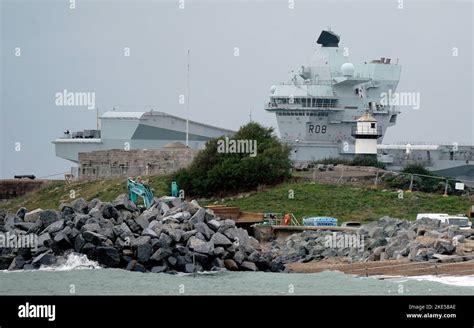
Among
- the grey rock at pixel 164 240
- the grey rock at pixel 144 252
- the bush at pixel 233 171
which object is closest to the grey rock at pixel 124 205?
the grey rock at pixel 164 240

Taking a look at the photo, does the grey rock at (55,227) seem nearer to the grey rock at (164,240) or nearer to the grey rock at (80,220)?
the grey rock at (80,220)

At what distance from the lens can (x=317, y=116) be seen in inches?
3342

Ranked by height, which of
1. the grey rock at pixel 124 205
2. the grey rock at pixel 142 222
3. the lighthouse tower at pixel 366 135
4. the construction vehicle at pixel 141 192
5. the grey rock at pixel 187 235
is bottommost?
the grey rock at pixel 187 235

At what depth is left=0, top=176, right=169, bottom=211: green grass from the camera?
6444 centimetres

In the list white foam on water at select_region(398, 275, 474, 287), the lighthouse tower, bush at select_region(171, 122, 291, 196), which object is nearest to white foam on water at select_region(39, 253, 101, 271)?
white foam on water at select_region(398, 275, 474, 287)

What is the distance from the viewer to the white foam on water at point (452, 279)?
115 ft

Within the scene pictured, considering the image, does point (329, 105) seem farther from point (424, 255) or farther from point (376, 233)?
point (424, 255)

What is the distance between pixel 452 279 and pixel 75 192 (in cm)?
3479

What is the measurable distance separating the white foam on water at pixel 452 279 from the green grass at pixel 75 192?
27211 millimetres

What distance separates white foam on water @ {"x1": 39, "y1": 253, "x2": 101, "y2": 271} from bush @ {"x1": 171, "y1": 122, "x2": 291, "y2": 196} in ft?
73.5

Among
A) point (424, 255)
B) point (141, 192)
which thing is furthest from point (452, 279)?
point (141, 192)

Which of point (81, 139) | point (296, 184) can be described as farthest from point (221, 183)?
point (81, 139)

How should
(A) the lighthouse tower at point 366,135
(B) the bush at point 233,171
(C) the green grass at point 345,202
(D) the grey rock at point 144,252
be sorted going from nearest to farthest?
(D) the grey rock at point 144,252
(C) the green grass at point 345,202
(B) the bush at point 233,171
(A) the lighthouse tower at point 366,135
